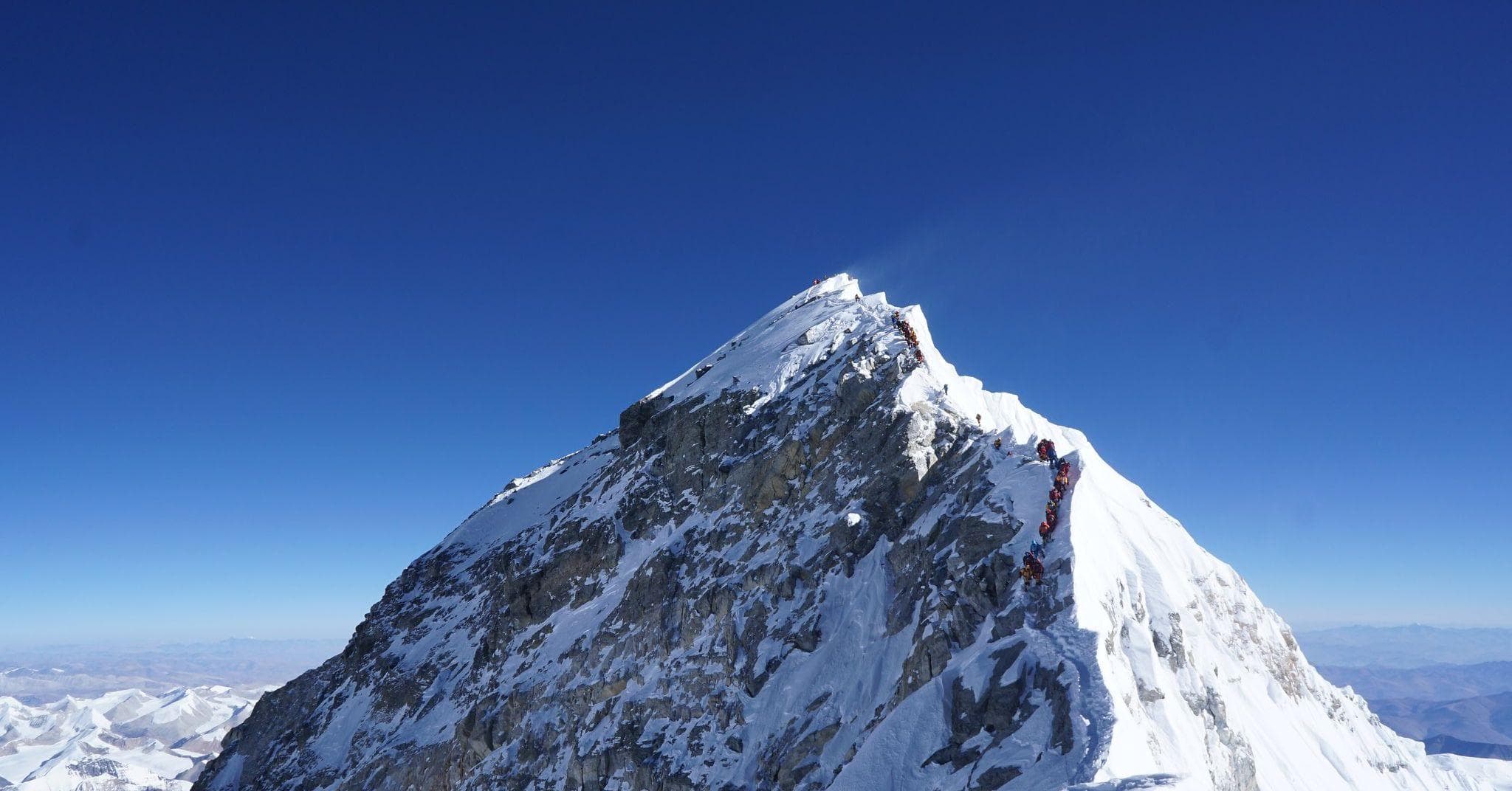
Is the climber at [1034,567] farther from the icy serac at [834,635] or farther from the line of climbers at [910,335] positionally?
the line of climbers at [910,335]

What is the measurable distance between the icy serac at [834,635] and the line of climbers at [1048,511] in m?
0.44

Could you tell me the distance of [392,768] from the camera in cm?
4791

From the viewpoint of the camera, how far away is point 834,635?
33.7 metres

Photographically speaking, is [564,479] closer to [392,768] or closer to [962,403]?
[392,768]

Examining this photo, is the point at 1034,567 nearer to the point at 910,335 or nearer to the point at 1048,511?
the point at 1048,511

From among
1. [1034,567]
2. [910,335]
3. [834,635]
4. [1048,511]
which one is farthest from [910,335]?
[1034,567]

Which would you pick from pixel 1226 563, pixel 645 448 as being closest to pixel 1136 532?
pixel 1226 563

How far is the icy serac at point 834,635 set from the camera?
23719mm

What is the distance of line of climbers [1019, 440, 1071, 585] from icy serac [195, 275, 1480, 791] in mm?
436

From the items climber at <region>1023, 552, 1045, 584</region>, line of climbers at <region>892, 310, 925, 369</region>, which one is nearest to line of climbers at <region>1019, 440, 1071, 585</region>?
climber at <region>1023, 552, 1045, 584</region>

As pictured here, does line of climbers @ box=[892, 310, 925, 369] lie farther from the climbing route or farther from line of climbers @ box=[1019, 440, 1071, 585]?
line of climbers @ box=[1019, 440, 1071, 585]

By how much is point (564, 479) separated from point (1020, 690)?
53045 millimetres

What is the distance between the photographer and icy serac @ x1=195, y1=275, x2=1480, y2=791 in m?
23.7

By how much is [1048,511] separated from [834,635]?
470 inches
